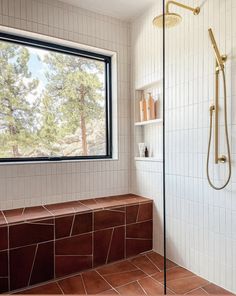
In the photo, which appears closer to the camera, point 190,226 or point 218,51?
point 218,51

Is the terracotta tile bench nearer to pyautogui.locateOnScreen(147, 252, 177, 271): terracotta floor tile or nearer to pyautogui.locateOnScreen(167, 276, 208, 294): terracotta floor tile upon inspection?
pyautogui.locateOnScreen(147, 252, 177, 271): terracotta floor tile

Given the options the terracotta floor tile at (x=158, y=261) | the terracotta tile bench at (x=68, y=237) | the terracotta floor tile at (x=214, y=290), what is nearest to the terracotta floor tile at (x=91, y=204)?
the terracotta tile bench at (x=68, y=237)

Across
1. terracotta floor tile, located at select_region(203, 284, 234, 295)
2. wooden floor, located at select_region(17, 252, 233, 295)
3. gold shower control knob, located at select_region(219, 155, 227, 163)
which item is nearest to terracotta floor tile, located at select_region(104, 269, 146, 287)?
wooden floor, located at select_region(17, 252, 233, 295)

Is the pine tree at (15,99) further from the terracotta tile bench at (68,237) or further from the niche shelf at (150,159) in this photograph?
the niche shelf at (150,159)

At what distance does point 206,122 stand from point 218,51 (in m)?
0.54

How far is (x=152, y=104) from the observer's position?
2.60m

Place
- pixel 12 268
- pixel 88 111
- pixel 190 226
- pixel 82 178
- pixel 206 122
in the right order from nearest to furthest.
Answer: pixel 12 268 < pixel 206 122 < pixel 190 226 < pixel 82 178 < pixel 88 111

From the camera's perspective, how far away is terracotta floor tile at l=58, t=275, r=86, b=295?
185cm

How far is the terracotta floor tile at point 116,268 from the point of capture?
7.01 feet

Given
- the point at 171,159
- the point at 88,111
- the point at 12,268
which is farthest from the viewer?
the point at 88,111

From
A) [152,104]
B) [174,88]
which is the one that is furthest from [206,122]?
[152,104]

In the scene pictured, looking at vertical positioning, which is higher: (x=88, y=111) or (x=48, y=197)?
(x=88, y=111)

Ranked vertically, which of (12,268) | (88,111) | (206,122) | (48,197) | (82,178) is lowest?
(12,268)

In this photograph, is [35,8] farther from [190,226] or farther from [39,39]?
[190,226]
